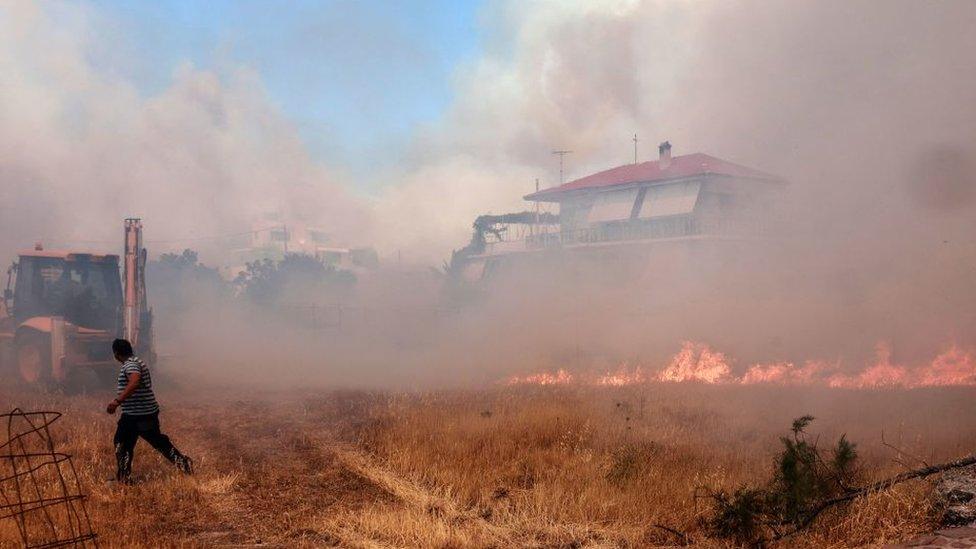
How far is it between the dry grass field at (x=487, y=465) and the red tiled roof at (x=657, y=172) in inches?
694

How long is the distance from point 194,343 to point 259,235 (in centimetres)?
5800

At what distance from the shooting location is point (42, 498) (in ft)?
24.5

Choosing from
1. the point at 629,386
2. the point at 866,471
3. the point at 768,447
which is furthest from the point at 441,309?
the point at 866,471

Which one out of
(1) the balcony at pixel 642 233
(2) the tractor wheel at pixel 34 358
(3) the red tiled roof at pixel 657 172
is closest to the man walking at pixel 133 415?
(2) the tractor wheel at pixel 34 358

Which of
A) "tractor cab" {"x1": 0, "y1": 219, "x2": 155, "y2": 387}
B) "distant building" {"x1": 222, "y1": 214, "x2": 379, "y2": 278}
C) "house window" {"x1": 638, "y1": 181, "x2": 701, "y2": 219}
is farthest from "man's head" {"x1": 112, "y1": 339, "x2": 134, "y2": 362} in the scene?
"distant building" {"x1": 222, "y1": 214, "x2": 379, "y2": 278}

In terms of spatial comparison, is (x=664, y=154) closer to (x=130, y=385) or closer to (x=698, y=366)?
(x=698, y=366)

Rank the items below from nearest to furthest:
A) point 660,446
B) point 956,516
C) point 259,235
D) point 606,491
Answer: point 956,516 < point 606,491 < point 660,446 < point 259,235

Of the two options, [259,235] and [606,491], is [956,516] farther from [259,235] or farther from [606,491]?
[259,235]

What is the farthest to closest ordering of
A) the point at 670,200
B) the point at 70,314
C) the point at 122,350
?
the point at 670,200 → the point at 70,314 → the point at 122,350

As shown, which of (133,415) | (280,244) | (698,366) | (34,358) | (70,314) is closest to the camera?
(133,415)

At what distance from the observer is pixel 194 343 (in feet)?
101

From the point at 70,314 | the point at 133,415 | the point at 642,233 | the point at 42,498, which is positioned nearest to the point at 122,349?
the point at 133,415

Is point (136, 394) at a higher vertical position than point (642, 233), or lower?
lower

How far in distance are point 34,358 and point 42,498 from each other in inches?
405
